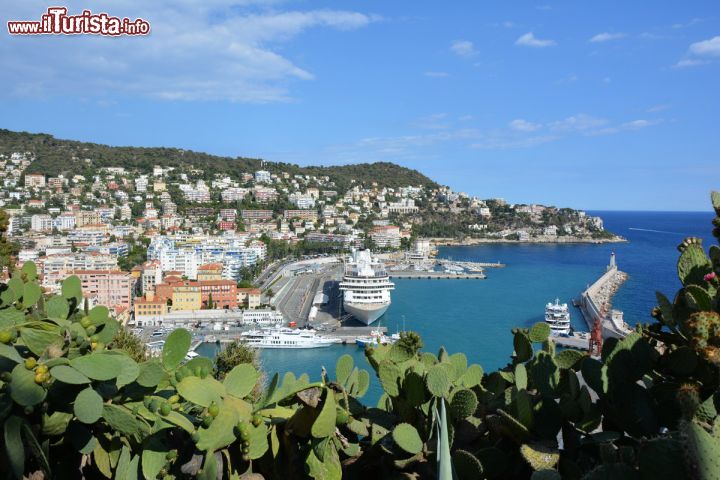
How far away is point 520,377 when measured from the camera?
3.56 ft

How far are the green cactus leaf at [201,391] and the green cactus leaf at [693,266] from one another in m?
0.87

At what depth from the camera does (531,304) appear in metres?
20.4

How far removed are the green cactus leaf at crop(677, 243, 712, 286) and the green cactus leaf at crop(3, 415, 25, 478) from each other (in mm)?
1162

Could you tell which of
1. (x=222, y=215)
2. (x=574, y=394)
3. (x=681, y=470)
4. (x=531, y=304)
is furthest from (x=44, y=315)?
(x=222, y=215)

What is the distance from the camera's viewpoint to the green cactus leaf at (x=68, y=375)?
0.87 metres

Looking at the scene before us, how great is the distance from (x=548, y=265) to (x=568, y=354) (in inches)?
1314

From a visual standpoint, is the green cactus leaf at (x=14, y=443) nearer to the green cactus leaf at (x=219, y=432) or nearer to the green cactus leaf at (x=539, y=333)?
the green cactus leaf at (x=219, y=432)

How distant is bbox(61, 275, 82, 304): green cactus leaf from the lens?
53.2 inches

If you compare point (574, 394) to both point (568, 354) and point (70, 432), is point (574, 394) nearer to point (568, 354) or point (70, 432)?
point (568, 354)

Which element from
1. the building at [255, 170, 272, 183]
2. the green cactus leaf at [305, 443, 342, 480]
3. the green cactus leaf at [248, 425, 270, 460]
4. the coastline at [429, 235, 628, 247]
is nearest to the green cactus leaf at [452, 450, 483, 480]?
the green cactus leaf at [305, 443, 342, 480]

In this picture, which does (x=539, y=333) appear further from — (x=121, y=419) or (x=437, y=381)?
(x=121, y=419)

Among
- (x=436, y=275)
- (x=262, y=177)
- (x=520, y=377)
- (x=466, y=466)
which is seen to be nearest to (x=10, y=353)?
(x=466, y=466)

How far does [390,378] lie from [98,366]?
553 millimetres

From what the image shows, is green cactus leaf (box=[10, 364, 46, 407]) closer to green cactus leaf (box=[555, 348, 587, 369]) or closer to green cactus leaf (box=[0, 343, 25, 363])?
green cactus leaf (box=[0, 343, 25, 363])
